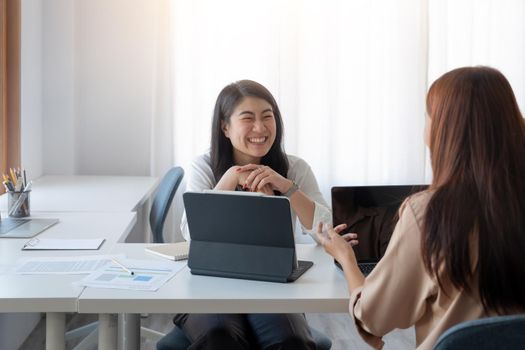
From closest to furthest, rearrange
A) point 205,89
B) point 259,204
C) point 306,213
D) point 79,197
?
point 259,204 → point 306,213 → point 79,197 → point 205,89

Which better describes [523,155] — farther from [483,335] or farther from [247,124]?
[247,124]

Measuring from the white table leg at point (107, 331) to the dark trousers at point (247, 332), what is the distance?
0.76ft

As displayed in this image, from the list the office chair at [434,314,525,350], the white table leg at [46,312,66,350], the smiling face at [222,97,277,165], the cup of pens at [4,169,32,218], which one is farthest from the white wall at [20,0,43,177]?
the office chair at [434,314,525,350]

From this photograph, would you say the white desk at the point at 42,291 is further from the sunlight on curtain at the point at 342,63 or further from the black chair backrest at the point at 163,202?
the sunlight on curtain at the point at 342,63

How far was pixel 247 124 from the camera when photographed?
8.14ft

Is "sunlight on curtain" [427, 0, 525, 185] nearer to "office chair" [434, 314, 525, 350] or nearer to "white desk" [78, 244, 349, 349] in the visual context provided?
"white desk" [78, 244, 349, 349]

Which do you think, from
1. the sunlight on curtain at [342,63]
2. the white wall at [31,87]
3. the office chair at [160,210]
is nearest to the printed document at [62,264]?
the office chair at [160,210]

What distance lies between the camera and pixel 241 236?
1779 mm

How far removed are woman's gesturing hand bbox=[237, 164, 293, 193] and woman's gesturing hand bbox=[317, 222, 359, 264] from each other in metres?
0.44

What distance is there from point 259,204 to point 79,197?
1727 mm

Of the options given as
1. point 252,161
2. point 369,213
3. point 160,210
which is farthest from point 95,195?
point 369,213

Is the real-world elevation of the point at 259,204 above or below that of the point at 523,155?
below

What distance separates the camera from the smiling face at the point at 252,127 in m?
2.48

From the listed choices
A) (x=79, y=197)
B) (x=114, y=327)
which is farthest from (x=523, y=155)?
(x=79, y=197)
